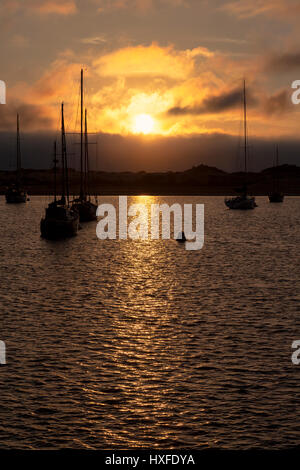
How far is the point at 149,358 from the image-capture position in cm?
2044

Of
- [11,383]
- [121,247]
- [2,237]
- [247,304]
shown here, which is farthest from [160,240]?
[11,383]

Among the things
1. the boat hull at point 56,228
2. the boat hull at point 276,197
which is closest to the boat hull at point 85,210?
the boat hull at point 56,228

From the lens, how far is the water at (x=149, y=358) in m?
14.4

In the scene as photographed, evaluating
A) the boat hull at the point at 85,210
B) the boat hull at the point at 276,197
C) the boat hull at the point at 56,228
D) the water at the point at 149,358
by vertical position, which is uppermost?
the boat hull at the point at 276,197

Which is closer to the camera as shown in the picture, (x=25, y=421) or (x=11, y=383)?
(x=25, y=421)

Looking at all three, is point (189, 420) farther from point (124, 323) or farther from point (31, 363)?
point (124, 323)

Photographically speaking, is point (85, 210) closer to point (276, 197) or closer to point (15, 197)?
point (15, 197)

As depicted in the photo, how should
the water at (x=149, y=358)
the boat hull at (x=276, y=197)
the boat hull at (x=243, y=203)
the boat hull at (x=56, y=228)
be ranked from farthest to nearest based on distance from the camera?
the boat hull at (x=276, y=197) < the boat hull at (x=243, y=203) < the boat hull at (x=56, y=228) < the water at (x=149, y=358)

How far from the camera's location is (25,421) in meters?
14.9

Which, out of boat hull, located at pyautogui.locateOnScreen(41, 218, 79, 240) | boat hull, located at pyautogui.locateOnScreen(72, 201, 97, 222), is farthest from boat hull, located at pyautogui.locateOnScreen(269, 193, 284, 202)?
boat hull, located at pyautogui.locateOnScreen(41, 218, 79, 240)

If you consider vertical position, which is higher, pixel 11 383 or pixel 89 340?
pixel 89 340

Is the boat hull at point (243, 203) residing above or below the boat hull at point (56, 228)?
above

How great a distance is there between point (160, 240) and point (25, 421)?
191 ft

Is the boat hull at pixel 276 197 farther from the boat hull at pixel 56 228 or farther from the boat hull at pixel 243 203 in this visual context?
the boat hull at pixel 56 228
